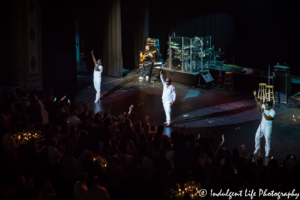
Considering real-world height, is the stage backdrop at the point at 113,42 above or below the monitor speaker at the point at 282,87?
above

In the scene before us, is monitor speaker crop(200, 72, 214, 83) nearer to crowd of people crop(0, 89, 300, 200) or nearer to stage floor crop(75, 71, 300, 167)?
stage floor crop(75, 71, 300, 167)

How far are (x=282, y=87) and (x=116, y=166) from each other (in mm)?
8688

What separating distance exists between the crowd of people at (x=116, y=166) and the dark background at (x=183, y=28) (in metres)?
6.50

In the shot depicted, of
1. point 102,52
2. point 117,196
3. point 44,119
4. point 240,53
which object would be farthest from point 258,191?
point 102,52

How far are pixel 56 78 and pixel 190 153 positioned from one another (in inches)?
364

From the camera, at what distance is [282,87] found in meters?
12.0

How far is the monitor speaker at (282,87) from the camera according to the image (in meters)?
11.9

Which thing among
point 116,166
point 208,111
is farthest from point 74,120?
point 208,111

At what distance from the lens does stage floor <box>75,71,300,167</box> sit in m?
8.73

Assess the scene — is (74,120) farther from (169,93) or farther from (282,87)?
(282,87)

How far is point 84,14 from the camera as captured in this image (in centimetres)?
1727

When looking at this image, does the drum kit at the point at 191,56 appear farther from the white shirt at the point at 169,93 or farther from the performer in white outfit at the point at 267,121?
the performer in white outfit at the point at 267,121

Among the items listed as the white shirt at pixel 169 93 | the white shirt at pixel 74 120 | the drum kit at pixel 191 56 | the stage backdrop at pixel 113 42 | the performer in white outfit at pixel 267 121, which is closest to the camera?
the performer in white outfit at pixel 267 121

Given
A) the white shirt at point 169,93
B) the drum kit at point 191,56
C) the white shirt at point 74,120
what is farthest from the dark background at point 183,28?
the white shirt at point 169,93
